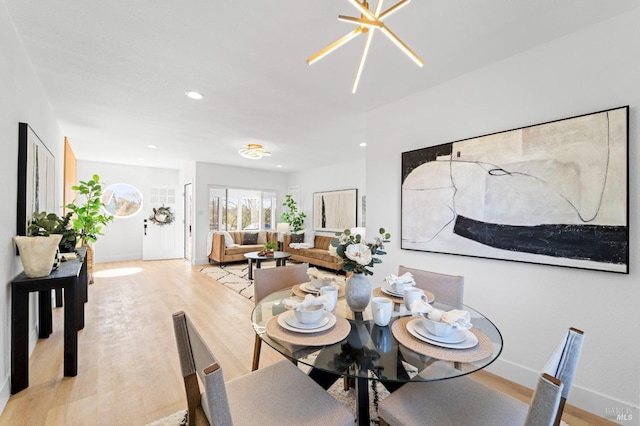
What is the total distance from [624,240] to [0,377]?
155 inches

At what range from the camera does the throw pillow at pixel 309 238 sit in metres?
6.64

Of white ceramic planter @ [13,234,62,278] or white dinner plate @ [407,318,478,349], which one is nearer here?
white dinner plate @ [407,318,478,349]

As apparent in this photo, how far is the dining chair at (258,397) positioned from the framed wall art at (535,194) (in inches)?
69.8

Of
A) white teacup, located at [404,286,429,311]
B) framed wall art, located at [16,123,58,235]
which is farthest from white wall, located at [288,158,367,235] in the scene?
framed wall art, located at [16,123,58,235]

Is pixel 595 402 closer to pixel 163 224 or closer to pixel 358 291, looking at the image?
pixel 358 291

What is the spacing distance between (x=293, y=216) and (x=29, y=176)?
5538 millimetres

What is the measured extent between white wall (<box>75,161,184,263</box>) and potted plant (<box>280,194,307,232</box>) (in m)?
2.96

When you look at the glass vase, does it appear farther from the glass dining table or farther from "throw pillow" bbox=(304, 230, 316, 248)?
"throw pillow" bbox=(304, 230, 316, 248)

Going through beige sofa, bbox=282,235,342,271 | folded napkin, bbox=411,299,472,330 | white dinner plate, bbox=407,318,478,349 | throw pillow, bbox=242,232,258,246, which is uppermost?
folded napkin, bbox=411,299,472,330

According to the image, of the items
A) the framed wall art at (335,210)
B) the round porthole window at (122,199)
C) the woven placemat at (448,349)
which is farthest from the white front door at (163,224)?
the woven placemat at (448,349)

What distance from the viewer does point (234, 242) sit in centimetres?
670

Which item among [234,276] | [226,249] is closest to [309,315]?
[234,276]

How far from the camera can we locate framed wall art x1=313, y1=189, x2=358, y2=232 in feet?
20.0

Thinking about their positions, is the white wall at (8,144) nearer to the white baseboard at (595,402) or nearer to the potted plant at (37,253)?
the potted plant at (37,253)
